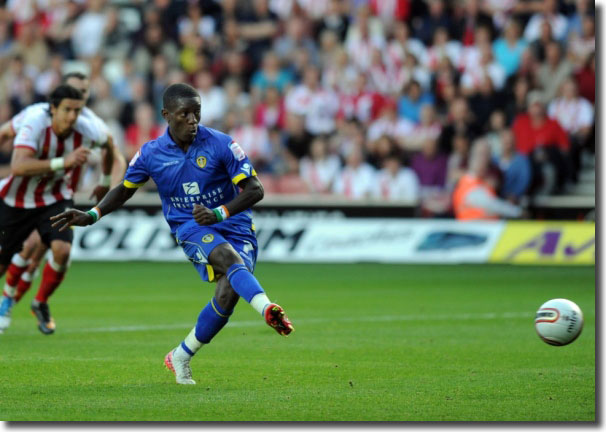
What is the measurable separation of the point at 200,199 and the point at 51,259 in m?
3.32

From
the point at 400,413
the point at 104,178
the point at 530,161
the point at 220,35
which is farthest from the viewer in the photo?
the point at 220,35

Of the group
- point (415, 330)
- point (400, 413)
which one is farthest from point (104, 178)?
point (400, 413)

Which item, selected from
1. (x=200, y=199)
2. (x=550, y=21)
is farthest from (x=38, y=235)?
(x=550, y=21)

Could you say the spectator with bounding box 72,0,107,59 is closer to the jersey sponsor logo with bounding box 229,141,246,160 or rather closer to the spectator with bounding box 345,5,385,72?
the spectator with bounding box 345,5,385,72

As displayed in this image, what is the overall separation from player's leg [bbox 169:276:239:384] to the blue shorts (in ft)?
0.54

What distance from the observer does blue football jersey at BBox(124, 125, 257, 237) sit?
7938 millimetres

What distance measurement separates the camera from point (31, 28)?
24156mm

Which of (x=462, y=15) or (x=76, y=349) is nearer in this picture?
(x=76, y=349)

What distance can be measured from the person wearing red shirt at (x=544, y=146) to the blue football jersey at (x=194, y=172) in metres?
11.4

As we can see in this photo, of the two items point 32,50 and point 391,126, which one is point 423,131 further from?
point 32,50

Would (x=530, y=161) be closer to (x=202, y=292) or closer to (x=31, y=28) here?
(x=202, y=292)

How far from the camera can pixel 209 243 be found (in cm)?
786

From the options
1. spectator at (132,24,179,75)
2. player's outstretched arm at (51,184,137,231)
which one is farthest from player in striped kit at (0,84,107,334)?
spectator at (132,24,179,75)

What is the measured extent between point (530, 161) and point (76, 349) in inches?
423
